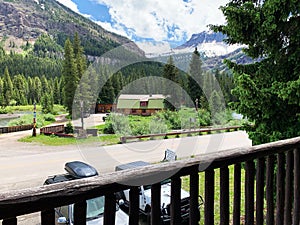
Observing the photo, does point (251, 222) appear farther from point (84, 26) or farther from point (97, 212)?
point (84, 26)

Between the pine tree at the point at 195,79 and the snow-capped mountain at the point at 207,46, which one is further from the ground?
the snow-capped mountain at the point at 207,46

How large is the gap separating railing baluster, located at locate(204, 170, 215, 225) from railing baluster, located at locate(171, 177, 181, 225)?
111mm

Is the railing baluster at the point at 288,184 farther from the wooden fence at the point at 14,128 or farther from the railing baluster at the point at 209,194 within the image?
the wooden fence at the point at 14,128

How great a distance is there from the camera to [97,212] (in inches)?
75.6

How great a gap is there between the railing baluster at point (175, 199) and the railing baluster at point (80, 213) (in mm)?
253

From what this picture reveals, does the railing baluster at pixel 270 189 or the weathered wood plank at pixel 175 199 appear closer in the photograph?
the weathered wood plank at pixel 175 199

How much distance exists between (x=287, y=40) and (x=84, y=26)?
13.4 ft

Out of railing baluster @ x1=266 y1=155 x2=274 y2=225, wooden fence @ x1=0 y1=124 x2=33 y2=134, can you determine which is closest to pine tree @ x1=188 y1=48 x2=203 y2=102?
railing baluster @ x1=266 y1=155 x2=274 y2=225

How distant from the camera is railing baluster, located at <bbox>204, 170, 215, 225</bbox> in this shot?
0.81m

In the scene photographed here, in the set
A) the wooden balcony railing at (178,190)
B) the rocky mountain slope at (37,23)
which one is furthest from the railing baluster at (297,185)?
the rocky mountain slope at (37,23)

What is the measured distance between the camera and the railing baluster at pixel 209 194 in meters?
0.81

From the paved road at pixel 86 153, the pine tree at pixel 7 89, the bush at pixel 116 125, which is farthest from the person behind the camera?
the pine tree at pixel 7 89

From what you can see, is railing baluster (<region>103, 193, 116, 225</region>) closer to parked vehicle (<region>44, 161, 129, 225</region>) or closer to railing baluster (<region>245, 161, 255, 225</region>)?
railing baluster (<region>245, 161, 255, 225</region>)

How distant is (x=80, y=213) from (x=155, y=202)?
0.21 m
